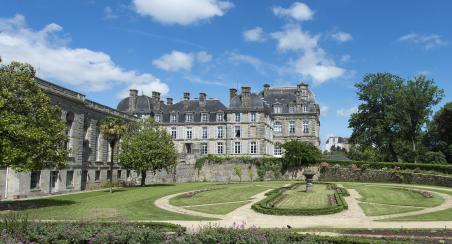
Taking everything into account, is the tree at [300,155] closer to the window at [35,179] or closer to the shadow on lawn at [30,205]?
the window at [35,179]

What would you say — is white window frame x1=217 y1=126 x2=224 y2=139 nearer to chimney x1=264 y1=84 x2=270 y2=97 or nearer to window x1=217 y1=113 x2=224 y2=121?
window x1=217 y1=113 x2=224 y2=121

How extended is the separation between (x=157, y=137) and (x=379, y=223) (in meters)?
36.0

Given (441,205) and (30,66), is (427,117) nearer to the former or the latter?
(441,205)

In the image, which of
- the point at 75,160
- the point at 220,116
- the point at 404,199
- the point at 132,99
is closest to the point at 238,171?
the point at 220,116

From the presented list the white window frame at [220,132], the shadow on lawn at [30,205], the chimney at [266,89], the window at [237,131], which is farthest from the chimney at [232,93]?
the shadow on lawn at [30,205]

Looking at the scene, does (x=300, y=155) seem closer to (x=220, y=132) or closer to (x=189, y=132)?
(x=220, y=132)

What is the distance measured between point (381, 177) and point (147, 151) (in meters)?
31.1

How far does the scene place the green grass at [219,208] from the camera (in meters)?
27.9

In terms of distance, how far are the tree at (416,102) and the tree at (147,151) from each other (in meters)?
Result: 36.4

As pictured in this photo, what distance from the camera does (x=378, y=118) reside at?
67938mm

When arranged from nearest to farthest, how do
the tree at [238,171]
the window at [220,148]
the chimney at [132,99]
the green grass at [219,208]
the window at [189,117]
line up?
the green grass at [219,208]
the tree at [238,171]
the window at [220,148]
the window at [189,117]
the chimney at [132,99]

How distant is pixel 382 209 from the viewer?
27281mm

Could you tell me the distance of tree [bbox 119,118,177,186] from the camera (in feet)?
170

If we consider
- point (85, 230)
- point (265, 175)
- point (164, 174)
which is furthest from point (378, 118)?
point (85, 230)
